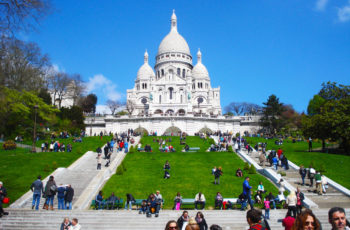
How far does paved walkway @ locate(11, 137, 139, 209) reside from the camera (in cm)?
1489

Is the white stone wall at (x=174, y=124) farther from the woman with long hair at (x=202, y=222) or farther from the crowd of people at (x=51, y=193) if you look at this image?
the woman with long hair at (x=202, y=222)

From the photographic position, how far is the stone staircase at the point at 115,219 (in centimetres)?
1195

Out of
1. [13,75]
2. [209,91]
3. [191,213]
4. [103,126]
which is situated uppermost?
[209,91]

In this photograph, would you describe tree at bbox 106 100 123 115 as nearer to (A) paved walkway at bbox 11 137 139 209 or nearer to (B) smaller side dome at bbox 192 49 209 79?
(B) smaller side dome at bbox 192 49 209 79

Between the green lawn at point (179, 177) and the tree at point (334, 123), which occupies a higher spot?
the tree at point (334, 123)

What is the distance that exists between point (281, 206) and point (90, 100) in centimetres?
7830

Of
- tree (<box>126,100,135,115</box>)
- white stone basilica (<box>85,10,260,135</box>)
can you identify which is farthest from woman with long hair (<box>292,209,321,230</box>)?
tree (<box>126,100,135,115</box>)

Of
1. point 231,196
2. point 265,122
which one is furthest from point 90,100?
point 231,196

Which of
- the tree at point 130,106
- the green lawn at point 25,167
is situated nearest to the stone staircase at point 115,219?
the green lawn at point 25,167

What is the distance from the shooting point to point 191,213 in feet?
42.3

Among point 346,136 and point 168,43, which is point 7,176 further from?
point 168,43

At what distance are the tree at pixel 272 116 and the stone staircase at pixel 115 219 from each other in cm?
4560

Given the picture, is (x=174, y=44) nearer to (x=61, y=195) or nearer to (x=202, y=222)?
(x=61, y=195)

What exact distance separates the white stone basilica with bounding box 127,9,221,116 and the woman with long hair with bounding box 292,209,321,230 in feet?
212
